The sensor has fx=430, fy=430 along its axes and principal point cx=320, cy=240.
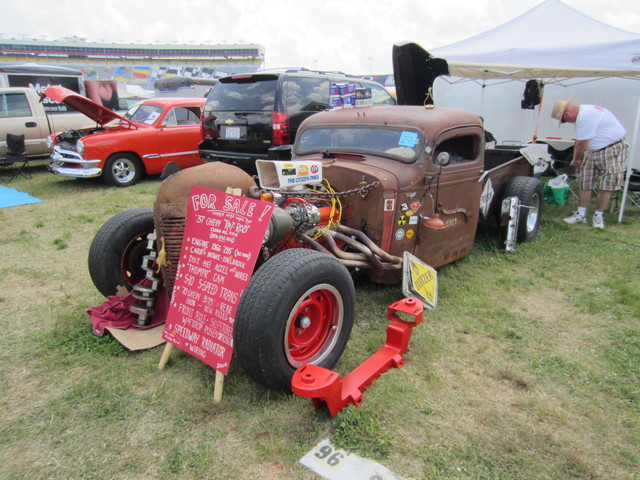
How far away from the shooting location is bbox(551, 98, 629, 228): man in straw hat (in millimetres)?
5859

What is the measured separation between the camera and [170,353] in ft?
9.81

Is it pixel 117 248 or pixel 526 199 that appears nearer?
pixel 117 248

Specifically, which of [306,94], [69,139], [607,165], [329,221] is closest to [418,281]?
[329,221]

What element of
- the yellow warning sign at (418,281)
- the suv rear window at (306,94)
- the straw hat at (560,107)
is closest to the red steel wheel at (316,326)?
the yellow warning sign at (418,281)

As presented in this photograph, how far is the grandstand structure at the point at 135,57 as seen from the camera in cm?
6159

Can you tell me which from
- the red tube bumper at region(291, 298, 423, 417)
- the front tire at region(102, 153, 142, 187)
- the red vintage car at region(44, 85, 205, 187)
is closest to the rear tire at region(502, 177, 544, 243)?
the red tube bumper at region(291, 298, 423, 417)

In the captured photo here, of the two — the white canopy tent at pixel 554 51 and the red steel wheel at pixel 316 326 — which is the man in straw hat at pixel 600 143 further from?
the red steel wheel at pixel 316 326

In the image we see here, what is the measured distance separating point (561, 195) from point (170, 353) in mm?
6708

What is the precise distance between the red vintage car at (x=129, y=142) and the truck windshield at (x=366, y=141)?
4.55 m

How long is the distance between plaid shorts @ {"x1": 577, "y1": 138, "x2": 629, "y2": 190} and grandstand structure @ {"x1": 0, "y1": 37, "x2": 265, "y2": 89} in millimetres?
59509

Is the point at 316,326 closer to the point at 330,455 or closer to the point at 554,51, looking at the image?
the point at 330,455

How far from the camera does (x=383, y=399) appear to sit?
2531mm

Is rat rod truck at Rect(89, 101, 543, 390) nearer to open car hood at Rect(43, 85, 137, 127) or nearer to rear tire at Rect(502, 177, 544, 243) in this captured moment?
rear tire at Rect(502, 177, 544, 243)

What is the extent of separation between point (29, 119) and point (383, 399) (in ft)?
34.6
